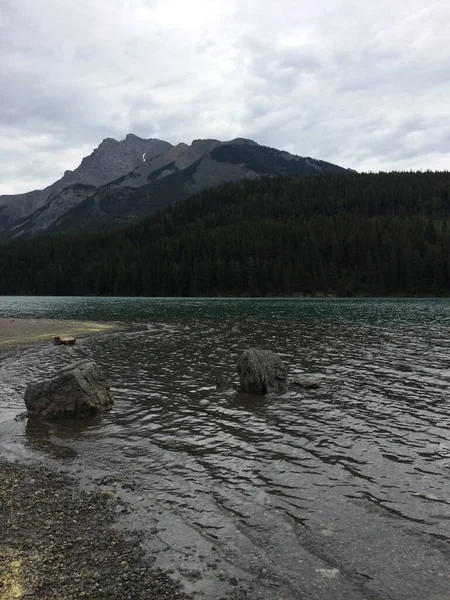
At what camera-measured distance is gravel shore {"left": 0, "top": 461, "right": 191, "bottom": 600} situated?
863 cm

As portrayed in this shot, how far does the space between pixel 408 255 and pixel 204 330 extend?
147521 mm

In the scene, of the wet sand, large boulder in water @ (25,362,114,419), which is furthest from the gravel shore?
the wet sand

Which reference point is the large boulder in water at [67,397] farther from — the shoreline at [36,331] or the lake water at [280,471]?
the shoreline at [36,331]

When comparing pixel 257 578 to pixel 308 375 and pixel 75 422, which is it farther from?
pixel 308 375

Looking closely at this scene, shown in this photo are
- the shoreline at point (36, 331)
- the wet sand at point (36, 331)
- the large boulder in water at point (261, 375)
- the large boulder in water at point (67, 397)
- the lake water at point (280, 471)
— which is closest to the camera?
the lake water at point (280, 471)

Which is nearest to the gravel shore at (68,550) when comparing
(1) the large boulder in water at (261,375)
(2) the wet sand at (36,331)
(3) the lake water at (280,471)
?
(3) the lake water at (280,471)

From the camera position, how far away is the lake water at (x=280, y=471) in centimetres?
959

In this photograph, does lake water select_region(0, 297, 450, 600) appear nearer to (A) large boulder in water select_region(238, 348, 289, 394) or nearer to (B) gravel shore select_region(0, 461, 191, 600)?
(B) gravel shore select_region(0, 461, 191, 600)

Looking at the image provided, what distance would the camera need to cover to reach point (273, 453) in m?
16.7

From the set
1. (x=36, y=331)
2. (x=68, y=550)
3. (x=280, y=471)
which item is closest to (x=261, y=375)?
(x=280, y=471)

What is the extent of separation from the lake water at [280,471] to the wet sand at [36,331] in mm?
19256

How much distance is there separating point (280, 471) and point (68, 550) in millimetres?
7512

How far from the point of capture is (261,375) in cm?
2728

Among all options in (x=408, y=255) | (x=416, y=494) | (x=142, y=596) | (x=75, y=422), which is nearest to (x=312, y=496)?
(x=416, y=494)
